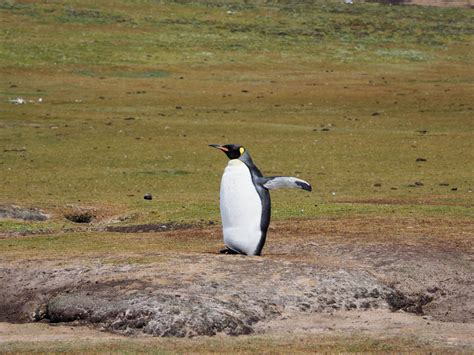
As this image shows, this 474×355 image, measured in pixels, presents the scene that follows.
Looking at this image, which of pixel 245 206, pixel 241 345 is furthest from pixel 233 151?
pixel 241 345

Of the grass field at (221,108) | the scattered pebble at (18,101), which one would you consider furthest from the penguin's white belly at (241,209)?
the scattered pebble at (18,101)

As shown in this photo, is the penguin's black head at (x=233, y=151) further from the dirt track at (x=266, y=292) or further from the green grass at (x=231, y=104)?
the green grass at (x=231, y=104)

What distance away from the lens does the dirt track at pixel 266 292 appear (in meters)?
14.3

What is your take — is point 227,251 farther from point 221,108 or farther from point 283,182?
point 221,108

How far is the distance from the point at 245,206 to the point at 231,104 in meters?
29.6

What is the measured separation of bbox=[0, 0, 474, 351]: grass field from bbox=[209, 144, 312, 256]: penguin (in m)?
1.52

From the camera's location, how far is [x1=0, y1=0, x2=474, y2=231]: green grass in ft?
91.3

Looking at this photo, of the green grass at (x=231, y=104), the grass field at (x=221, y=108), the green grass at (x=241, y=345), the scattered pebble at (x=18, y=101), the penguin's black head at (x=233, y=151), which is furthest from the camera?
the scattered pebble at (x=18, y=101)

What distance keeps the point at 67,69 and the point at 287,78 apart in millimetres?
10750

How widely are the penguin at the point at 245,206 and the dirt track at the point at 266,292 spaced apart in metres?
0.37

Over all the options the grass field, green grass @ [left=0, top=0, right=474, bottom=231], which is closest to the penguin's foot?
the grass field

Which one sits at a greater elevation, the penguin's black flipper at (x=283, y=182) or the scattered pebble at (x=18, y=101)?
the penguin's black flipper at (x=283, y=182)

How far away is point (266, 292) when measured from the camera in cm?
1527

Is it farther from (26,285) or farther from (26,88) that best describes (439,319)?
(26,88)
